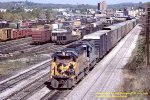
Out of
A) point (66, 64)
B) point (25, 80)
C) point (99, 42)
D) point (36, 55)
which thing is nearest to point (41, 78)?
point (25, 80)

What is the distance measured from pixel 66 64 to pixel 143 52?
50.9 ft

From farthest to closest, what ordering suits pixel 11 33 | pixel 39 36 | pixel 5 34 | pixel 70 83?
pixel 11 33
pixel 5 34
pixel 39 36
pixel 70 83

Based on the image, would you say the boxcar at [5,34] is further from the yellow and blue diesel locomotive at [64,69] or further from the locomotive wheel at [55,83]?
the locomotive wheel at [55,83]

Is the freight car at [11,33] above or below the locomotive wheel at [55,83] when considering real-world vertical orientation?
above

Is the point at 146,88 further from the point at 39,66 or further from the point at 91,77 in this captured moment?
the point at 39,66

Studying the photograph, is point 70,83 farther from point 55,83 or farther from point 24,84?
point 24,84

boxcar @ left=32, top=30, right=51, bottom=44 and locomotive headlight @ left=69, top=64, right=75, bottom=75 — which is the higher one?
boxcar @ left=32, top=30, right=51, bottom=44

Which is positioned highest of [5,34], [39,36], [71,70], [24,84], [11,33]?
[11,33]

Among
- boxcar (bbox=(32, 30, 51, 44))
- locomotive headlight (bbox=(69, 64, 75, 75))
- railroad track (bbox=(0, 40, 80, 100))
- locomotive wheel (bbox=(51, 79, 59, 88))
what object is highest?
boxcar (bbox=(32, 30, 51, 44))

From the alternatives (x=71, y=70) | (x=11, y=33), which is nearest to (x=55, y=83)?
(x=71, y=70)

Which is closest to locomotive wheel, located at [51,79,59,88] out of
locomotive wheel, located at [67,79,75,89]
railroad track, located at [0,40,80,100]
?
locomotive wheel, located at [67,79,75,89]

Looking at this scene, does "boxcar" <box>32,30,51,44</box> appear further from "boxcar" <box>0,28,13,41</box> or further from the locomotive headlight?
the locomotive headlight

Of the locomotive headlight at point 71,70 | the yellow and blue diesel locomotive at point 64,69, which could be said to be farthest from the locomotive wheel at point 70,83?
the locomotive headlight at point 71,70

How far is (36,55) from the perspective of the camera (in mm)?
53781
